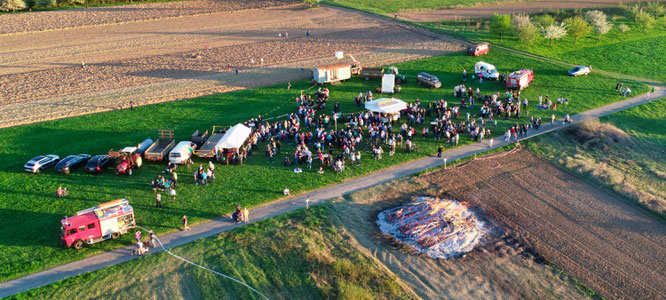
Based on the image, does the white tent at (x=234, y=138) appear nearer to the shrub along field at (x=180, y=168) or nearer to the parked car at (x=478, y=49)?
the shrub along field at (x=180, y=168)

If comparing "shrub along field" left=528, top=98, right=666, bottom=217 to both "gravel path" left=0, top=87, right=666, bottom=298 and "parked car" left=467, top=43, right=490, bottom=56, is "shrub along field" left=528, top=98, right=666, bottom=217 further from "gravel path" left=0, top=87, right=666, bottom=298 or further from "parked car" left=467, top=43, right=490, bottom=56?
"parked car" left=467, top=43, right=490, bottom=56

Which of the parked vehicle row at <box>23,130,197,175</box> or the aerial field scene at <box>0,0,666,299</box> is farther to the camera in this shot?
the parked vehicle row at <box>23,130,197,175</box>

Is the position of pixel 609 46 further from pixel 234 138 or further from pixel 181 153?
pixel 181 153

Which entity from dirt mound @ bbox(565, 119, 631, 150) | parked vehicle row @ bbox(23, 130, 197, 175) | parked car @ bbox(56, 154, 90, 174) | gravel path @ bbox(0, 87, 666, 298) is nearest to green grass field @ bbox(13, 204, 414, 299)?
gravel path @ bbox(0, 87, 666, 298)

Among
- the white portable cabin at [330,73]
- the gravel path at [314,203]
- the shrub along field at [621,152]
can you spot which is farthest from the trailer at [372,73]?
the shrub along field at [621,152]

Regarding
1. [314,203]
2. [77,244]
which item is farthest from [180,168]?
[314,203]

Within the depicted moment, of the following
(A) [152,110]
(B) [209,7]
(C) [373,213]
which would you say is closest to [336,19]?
(B) [209,7]

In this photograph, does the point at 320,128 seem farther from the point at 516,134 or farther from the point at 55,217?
the point at 55,217

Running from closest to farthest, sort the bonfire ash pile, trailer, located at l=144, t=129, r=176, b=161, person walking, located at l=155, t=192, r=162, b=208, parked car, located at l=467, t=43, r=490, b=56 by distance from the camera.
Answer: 1. the bonfire ash pile
2. person walking, located at l=155, t=192, r=162, b=208
3. trailer, located at l=144, t=129, r=176, b=161
4. parked car, located at l=467, t=43, r=490, b=56
